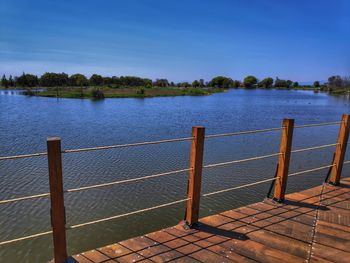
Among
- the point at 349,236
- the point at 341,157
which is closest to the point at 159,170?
the point at 341,157

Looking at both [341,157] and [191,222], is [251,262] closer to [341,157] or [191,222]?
[191,222]

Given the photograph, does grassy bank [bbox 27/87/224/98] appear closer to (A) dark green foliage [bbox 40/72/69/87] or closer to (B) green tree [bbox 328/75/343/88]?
(A) dark green foliage [bbox 40/72/69/87]

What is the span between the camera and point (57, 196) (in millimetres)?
2062

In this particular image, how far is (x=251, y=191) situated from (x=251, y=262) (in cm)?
409

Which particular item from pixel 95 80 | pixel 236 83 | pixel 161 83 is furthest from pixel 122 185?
pixel 236 83

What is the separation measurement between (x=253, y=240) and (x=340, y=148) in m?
2.34

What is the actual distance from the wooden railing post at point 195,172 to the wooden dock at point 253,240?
0.44 ft

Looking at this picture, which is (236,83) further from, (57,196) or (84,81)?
(57,196)


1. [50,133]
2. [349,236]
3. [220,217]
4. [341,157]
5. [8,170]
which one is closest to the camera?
[349,236]

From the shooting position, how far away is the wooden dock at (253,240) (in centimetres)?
225

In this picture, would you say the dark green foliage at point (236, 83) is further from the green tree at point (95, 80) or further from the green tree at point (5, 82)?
the green tree at point (5, 82)

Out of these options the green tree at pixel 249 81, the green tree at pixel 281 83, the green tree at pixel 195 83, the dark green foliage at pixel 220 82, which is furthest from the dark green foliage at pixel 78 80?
the green tree at pixel 281 83

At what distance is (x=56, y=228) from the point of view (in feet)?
6.91

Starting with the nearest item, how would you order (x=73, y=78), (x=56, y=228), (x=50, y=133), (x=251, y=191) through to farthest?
(x=56, y=228) → (x=251, y=191) → (x=50, y=133) → (x=73, y=78)
